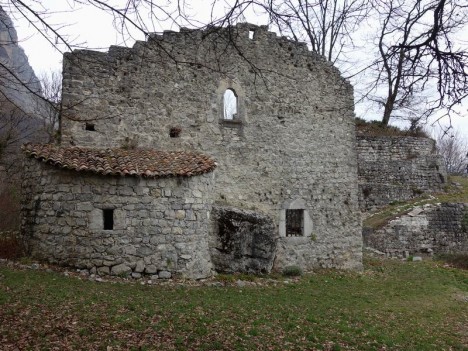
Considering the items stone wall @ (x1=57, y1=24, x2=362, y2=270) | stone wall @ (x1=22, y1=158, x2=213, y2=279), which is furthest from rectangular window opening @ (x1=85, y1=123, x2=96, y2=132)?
stone wall @ (x1=22, y1=158, x2=213, y2=279)

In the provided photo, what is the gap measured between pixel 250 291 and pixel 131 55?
23.7 ft

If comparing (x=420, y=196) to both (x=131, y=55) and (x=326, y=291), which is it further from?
(x=131, y=55)

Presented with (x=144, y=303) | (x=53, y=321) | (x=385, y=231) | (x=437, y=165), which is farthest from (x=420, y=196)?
(x=53, y=321)

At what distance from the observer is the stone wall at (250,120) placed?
1172cm

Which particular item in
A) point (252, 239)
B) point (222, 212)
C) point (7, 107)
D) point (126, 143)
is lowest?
point (252, 239)

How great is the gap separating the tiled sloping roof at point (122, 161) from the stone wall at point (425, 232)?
11.1 metres

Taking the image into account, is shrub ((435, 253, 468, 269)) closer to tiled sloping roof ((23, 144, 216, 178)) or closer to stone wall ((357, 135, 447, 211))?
stone wall ((357, 135, 447, 211))

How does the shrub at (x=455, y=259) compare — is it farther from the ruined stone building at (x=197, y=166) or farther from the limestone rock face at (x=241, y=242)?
the limestone rock face at (x=241, y=242)

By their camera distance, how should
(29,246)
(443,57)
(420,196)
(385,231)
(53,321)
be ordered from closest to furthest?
(443,57) < (53,321) < (29,246) < (385,231) < (420,196)

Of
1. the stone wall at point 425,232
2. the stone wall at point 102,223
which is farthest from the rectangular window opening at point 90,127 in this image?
the stone wall at point 425,232

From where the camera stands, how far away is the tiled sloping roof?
10.0 m

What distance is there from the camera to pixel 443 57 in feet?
18.4

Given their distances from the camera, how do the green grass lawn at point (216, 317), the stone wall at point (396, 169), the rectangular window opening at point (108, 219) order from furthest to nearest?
the stone wall at point (396, 169) → the rectangular window opening at point (108, 219) → the green grass lawn at point (216, 317)

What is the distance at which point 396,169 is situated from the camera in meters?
23.1
